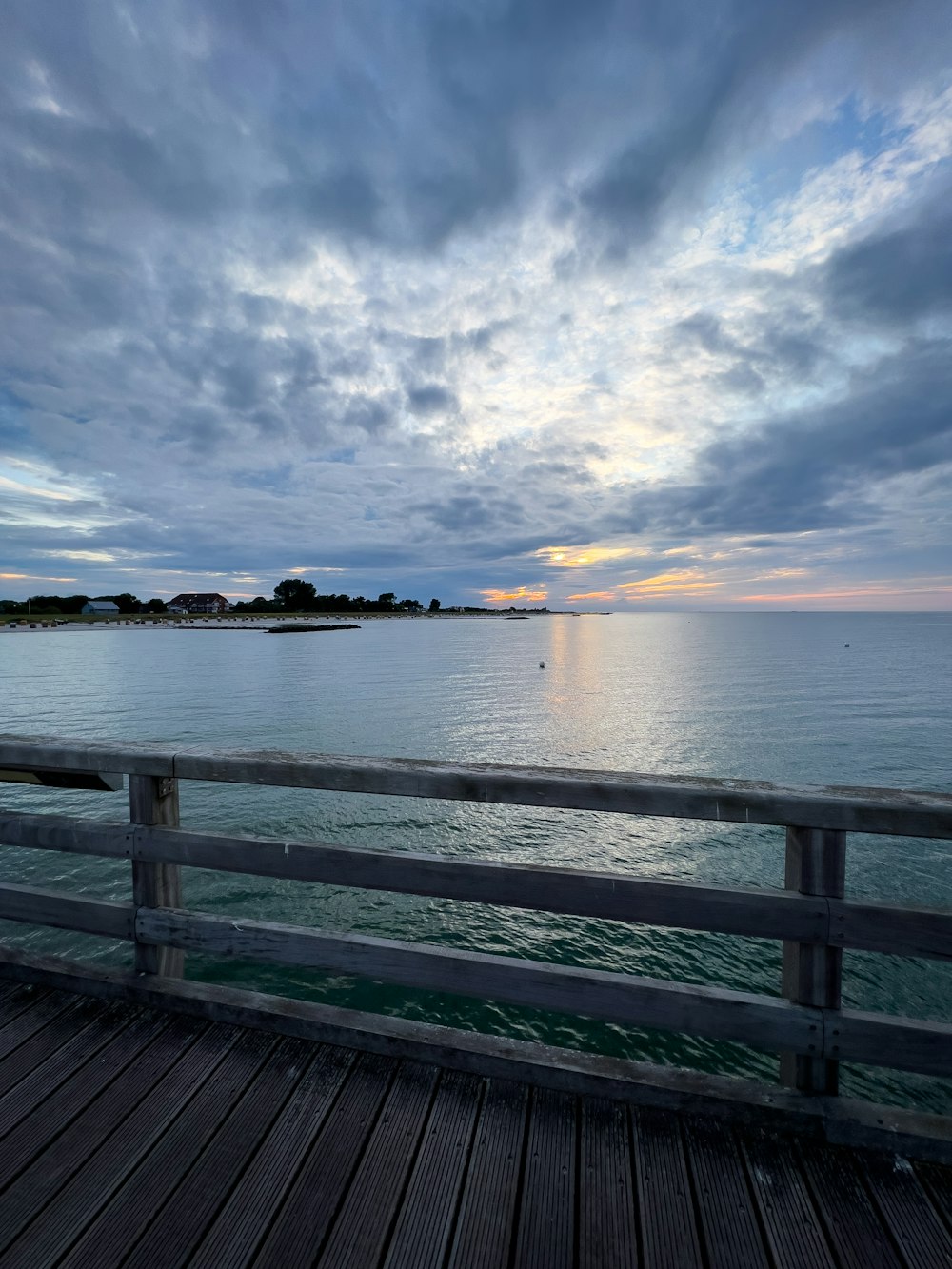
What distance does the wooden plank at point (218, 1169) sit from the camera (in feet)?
6.11

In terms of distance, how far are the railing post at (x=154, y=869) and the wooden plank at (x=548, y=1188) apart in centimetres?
184

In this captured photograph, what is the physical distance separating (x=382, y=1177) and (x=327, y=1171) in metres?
0.19

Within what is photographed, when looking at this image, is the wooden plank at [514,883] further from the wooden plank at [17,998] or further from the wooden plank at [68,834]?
the wooden plank at [17,998]

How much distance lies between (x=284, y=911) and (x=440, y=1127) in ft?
20.7

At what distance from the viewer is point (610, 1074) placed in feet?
7.86

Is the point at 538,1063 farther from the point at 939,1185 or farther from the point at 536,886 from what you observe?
the point at 939,1185

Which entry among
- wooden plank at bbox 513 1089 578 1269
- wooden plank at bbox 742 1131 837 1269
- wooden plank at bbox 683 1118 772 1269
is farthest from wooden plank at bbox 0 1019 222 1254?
wooden plank at bbox 742 1131 837 1269

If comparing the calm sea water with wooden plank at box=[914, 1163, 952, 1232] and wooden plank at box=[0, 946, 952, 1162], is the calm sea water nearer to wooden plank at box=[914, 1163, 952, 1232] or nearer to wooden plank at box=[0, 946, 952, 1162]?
wooden plank at box=[0, 946, 952, 1162]

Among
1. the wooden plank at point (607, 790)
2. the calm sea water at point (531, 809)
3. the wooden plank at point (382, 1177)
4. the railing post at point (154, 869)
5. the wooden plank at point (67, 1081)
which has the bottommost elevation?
the calm sea water at point (531, 809)

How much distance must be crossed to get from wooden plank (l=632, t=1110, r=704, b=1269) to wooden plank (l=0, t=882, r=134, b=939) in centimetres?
238

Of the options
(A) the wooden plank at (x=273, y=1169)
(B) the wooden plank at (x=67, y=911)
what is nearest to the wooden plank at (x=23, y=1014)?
(B) the wooden plank at (x=67, y=911)

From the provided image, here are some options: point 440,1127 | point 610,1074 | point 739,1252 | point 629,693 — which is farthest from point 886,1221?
point 629,693

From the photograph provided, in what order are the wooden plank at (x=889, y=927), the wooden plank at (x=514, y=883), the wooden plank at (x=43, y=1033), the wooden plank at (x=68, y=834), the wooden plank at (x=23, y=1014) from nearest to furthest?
the wooden plank at (x=889, y=927), the wooden plank at (x=514, y=883), the wooden plank at (x=43, y=1033), the wooden plank at (x=23, y=1014), the wooden plank at (x=68, y=834)

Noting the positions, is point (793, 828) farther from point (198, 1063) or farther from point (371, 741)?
point (371, 741)
